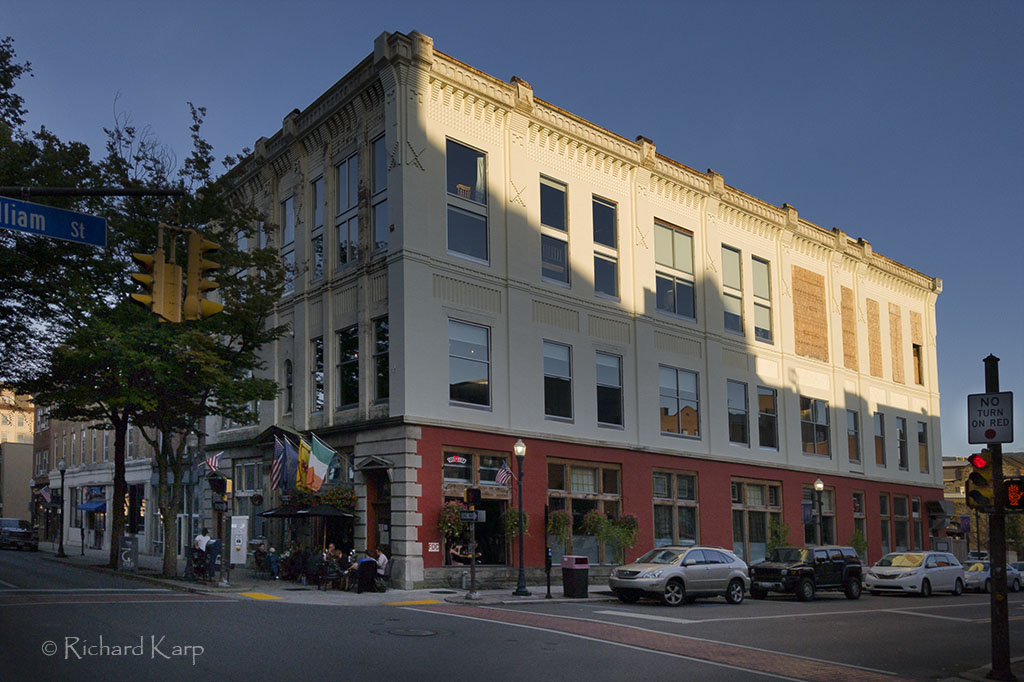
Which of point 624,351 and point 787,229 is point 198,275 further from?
point 787,229

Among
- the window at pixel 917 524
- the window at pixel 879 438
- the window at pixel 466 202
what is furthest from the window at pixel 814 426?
the window at pixel 466 202

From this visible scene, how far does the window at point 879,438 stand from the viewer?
48281 millimetres

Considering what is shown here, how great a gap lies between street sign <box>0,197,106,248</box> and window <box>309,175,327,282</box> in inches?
857

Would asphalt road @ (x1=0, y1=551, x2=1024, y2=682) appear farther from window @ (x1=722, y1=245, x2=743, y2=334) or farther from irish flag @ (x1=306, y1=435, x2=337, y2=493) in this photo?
window @ (x1=722, y1=245, x2=743, y2=334)

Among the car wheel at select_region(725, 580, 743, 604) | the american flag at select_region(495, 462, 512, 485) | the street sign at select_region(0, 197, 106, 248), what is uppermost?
the street sign at select_region(0, 197, 106, 248)

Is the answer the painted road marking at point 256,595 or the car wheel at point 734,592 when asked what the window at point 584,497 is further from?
the painted road marking at point 256,595

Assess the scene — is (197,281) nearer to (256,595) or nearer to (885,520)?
(256,595)

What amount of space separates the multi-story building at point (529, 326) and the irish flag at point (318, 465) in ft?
3.27

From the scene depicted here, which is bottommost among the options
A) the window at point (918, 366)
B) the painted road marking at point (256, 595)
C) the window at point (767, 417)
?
the painted road marking at point (256, 595)

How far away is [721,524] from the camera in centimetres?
3791

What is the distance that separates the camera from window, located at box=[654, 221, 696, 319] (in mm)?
37562

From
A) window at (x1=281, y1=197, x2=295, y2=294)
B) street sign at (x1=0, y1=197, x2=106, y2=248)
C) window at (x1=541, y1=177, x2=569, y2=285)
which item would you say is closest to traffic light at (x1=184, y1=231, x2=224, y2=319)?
street sign at (x1=0, y1=197, x2=106, y2=248)

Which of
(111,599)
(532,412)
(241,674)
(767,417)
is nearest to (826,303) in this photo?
(767,417)

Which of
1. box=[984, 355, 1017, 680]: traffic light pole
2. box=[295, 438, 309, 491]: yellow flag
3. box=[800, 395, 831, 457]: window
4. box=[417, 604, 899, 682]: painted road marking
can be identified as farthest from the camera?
box=[800, 395, 831, 457]: window
